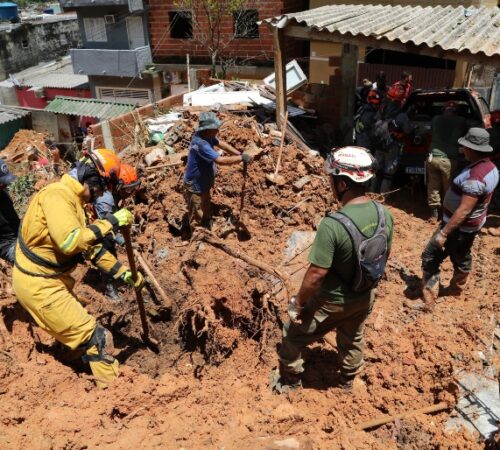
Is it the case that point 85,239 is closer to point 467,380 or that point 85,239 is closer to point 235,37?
point 467,380

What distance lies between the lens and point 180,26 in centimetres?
1912

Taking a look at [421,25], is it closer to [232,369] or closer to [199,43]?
[232,369]

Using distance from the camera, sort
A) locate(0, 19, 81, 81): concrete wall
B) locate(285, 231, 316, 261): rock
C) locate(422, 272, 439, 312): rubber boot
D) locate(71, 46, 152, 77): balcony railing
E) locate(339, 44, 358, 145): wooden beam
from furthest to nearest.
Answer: locate(0, 19, 81, 81): concrete wall → locate(71, 46, 152, 77): balcony railing → locate(339, 44, 358, 145): wooden beam → locate(285, 231, 316, 261): rock → locate(422, 272, 439, 312): rubber boot

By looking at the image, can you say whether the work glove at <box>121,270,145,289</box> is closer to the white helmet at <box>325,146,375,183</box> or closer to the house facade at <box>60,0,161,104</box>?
the white helmet at <box>325,146,375,183</box>

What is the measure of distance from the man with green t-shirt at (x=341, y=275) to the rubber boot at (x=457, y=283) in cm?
211

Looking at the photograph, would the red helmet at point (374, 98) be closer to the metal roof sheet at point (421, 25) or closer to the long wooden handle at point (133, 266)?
the metal roof sheet at point (421, 25)

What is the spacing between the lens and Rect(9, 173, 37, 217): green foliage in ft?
32.1

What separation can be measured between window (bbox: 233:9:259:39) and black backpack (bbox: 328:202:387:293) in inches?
621

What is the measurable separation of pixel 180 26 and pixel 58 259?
17.8m

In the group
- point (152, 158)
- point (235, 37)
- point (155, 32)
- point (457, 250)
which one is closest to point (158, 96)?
point (155, 32)

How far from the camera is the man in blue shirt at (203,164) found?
20.0 feet

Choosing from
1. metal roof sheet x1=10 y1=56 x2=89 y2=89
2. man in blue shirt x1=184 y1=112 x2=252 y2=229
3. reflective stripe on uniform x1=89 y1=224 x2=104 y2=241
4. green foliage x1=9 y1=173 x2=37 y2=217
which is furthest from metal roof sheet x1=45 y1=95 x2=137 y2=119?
reflective stripe on uniform x1=89 y1=224 x2=104 y2=241

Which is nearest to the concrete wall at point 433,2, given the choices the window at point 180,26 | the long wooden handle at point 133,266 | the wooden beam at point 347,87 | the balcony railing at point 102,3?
the wooden beam at point 347,87

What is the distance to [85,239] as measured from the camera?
11.5ft
